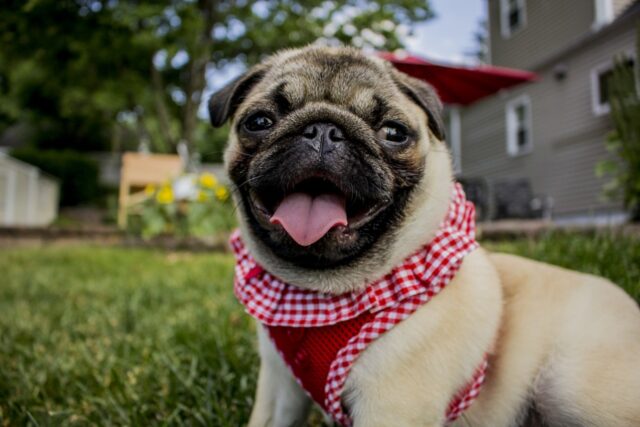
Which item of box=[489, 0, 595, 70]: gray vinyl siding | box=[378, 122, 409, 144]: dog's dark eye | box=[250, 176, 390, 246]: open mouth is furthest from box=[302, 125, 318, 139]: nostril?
box=[489, 0, 595, 70]: gray vinyl siding

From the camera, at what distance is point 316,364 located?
174 centimetres

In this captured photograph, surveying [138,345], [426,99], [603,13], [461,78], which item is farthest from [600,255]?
[603,13]

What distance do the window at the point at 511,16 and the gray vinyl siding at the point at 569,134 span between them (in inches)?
70.1

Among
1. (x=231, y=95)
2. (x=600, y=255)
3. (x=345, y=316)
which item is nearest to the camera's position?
(x=345, y=316)

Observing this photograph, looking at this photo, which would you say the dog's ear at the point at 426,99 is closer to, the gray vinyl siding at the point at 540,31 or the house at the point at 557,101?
the house at the point at 557,101

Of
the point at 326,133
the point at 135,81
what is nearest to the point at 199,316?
the point at 326,133

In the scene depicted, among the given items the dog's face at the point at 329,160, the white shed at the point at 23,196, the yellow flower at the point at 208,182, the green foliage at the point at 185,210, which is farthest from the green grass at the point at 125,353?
the white shed at the point at 23,196

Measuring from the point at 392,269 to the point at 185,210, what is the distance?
855cm

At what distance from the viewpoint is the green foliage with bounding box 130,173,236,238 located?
9523mm

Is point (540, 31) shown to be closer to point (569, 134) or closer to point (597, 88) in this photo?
point (597, 88)

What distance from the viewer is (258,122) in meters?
1.90

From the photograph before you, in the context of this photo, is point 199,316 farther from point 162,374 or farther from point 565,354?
point 565,354

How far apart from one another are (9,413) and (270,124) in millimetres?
1765

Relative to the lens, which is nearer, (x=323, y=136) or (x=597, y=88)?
(x=323, y=136)
